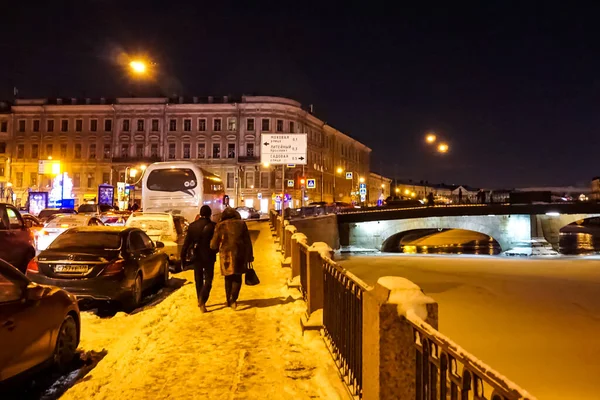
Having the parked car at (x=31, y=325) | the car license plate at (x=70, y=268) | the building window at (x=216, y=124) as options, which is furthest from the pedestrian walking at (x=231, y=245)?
the building window at (x=216, y=124)

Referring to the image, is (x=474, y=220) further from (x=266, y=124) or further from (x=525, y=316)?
(x=266, y=124)

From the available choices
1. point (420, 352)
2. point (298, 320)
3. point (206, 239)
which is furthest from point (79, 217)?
point (420, 352)

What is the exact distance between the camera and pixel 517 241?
4756cm

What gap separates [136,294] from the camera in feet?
31.0

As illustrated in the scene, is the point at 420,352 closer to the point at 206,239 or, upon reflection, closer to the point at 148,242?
the point at 206,239

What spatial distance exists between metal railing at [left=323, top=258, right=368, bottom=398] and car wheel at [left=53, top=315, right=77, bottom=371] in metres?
3.19

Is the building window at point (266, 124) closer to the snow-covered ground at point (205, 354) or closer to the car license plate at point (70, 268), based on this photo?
the snow-covered ground at point (205, 354)

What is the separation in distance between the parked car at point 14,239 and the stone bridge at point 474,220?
3308 cm

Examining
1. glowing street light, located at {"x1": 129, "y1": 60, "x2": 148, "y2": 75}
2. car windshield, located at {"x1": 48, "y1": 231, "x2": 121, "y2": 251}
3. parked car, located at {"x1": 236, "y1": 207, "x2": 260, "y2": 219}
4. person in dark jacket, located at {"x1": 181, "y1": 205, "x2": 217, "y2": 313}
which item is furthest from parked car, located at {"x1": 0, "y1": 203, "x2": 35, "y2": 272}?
parked car, located at {"x1": 236, "y1": 207, "x2": 260, "y2": 219}

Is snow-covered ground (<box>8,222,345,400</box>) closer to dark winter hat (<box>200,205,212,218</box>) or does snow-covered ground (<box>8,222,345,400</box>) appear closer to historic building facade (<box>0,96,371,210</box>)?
dark winter hat (<box>200,205,212,218</box>)

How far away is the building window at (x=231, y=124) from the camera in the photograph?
75500 mm

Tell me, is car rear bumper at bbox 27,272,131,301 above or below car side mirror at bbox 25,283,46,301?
below

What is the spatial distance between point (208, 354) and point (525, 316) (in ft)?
38.4

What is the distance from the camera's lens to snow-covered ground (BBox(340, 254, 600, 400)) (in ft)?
31.1
